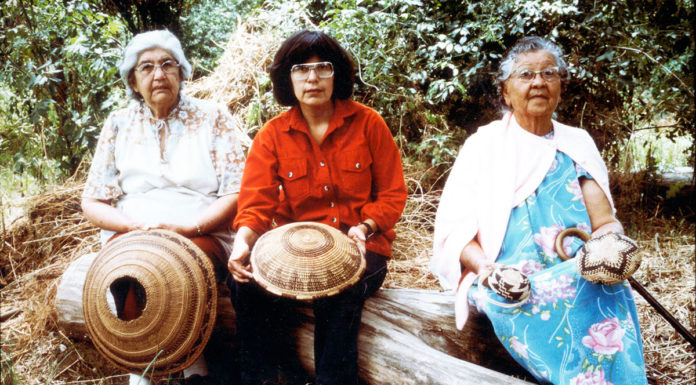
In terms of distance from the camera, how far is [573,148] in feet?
6.77

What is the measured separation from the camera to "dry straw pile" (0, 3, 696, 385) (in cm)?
261

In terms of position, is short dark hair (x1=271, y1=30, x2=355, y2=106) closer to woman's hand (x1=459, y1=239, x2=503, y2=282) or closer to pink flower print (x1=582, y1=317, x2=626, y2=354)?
woman's hand (x1=459, y1=239, x2=503, y2=282)

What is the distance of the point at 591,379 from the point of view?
1696 mm

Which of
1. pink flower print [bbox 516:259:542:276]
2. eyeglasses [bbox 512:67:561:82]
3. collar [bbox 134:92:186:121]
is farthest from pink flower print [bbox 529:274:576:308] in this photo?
collar [bbox 134:92:186:121]

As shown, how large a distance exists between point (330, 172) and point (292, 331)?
0.78 metres

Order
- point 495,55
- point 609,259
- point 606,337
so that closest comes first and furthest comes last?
point 609,259 < point 606,337 < point 495,55

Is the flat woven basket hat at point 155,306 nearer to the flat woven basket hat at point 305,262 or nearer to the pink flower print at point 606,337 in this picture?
the flat woven basket hat at point 305,262

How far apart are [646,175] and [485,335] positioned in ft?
Result: 10.3

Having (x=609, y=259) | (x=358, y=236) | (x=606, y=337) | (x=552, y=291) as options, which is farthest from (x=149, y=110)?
(x=606, y=337)

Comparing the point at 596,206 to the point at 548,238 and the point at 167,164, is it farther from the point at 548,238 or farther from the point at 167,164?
the point at 167,164

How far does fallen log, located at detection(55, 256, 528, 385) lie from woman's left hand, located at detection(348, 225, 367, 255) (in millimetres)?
377

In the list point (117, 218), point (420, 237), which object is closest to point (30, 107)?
point (117, 218)

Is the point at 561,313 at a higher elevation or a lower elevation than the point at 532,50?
lower

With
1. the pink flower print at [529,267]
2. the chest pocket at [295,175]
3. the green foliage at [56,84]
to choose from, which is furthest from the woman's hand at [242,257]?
the green foliage at [56,84]
